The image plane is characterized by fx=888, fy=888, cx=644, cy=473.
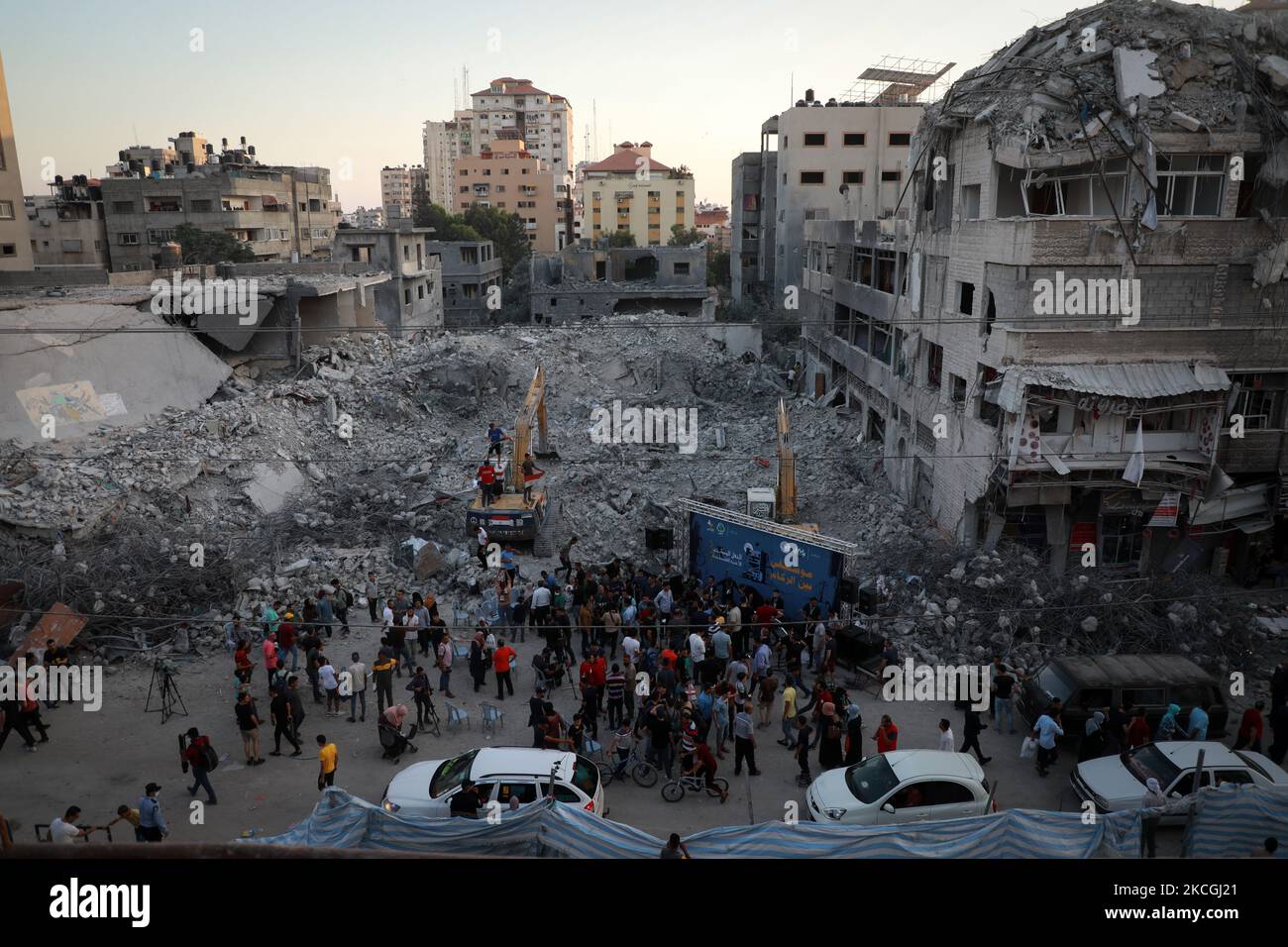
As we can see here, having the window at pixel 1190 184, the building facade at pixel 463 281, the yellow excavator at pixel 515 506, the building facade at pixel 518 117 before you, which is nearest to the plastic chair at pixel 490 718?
the yellow excavator at pixel 515 506

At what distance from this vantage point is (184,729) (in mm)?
13930

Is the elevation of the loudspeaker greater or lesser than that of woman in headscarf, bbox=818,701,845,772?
greater

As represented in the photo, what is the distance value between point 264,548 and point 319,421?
10052 mm

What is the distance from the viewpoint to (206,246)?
54531 mm

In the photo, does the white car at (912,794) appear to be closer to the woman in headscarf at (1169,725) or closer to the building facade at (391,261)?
the woman in headscarf at (1169,725)

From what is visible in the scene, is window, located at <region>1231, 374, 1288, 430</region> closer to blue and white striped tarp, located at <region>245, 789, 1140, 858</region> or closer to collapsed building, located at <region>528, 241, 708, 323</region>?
blue and white striped tarp, located at <region>245, 789, 1140, 858</region>

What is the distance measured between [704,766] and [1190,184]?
15212 millimetres

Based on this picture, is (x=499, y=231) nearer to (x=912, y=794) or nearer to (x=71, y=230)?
(x=71, y=230)

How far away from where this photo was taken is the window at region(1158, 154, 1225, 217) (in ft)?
57.7

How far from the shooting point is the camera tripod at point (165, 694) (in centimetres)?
1430

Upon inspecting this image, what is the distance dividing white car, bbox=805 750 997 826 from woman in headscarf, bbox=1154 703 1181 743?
3.41m

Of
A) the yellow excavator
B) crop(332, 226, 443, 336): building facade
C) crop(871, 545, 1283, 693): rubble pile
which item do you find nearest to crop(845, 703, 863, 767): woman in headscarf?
crop(871, 545, 1283, 693): rubble pile
